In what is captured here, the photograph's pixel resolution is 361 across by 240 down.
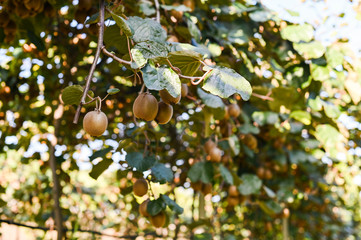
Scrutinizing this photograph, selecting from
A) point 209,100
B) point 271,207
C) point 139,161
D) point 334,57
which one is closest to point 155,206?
point 139,161

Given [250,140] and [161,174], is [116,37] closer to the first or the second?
[161,174]

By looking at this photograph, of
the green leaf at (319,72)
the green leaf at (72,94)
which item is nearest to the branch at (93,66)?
the green leaf at (72,94)

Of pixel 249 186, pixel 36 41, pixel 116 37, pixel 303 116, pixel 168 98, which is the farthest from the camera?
pixel 249 186

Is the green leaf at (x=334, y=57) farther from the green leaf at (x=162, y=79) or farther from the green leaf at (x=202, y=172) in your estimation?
the green leaf at (x=162, y=79)

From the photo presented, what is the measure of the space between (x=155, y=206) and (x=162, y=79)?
538 millimetres

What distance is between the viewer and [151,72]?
0.70 m

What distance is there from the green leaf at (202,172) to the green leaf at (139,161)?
15.5 inches

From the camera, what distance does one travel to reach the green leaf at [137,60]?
2.26ft

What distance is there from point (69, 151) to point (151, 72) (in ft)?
5.27

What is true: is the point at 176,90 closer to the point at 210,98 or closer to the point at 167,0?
the point at 210,98

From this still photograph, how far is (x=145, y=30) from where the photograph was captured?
0.86 metres

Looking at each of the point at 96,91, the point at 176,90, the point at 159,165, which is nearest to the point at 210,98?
the point at 159,165

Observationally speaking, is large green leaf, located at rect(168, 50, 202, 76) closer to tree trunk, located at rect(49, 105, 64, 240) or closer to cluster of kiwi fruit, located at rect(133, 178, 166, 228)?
cluster of kiwi fruit, located at rect(133, 178, 166, 228)

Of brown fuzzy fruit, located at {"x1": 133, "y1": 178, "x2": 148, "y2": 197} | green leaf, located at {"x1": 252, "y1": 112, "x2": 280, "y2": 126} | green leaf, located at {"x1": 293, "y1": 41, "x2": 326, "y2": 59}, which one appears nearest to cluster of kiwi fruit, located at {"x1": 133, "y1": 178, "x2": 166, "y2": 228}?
brown fuzzy fruit, located at {"x1": 133, "y1": 178, "x2": 148, "y2": 197}
